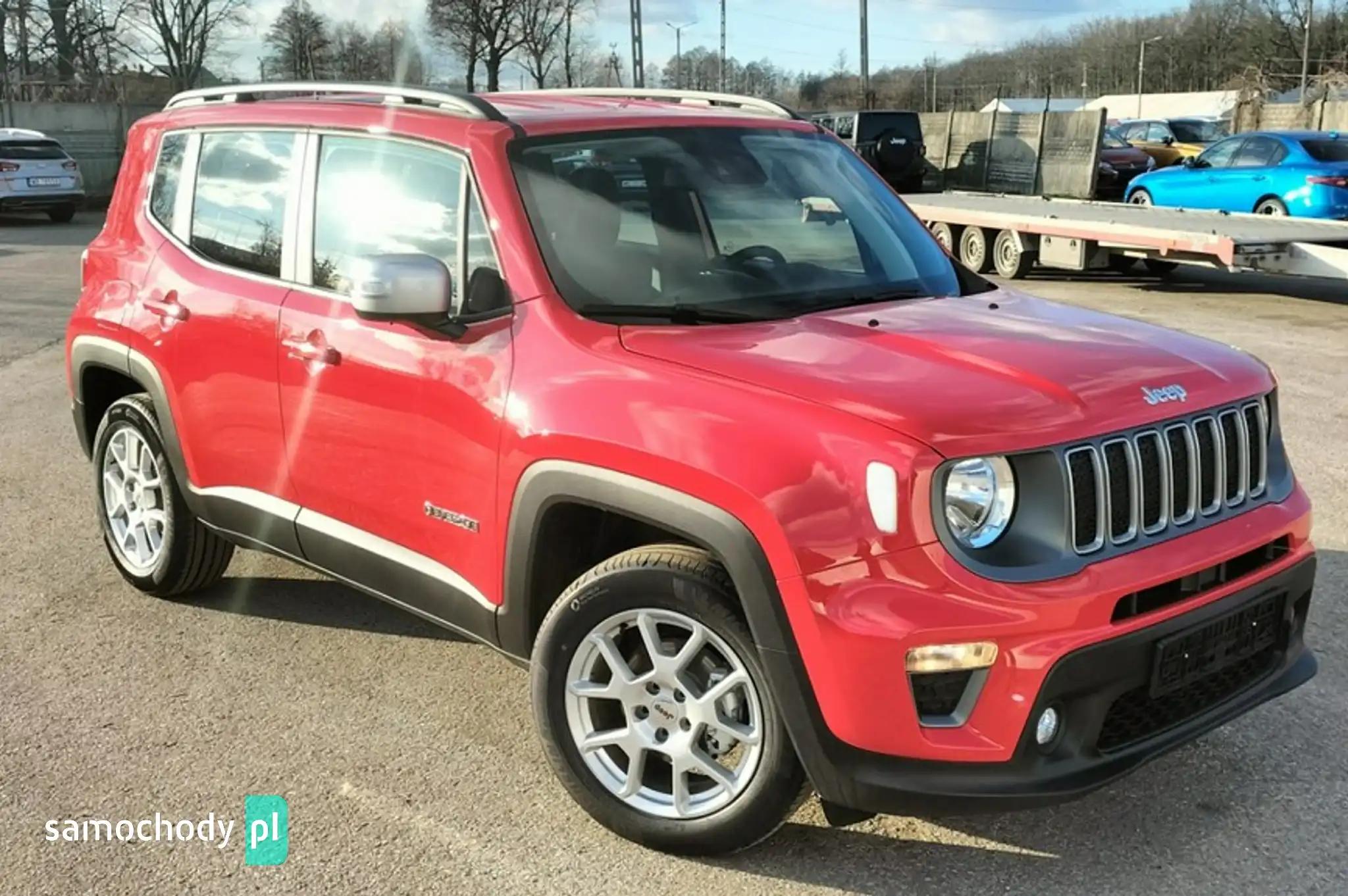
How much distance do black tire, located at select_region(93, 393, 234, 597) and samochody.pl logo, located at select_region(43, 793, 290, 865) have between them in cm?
156

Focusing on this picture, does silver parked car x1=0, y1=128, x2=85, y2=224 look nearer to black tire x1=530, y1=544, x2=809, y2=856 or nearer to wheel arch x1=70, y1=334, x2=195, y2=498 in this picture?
wheel arch x1=70, y1=334, x2=195, y2=498

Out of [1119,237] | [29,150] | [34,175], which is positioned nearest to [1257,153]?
[1119,237]

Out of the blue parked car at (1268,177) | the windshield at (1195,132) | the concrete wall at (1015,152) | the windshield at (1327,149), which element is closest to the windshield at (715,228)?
the blue parked car at (1268,177)

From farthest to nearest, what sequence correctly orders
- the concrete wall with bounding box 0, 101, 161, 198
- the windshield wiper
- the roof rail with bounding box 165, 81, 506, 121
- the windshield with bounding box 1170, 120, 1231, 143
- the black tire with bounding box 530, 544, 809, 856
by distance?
the windshield with bounding box 1170, 120, 1231, 143 < the concrete wall with bounding box 0, 101, 161, 198 < the roof rail with bounding box 165, 81, 506, 121 < the windshield wiper < the black tire with bounding box 530, 544, 809, 856

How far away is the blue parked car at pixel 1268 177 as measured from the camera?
16.1 metres

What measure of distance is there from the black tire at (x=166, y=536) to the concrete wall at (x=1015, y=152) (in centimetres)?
2001

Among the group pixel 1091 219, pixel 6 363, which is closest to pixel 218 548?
pixel 6 363

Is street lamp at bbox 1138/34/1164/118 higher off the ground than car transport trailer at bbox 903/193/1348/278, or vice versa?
street lamp at bbox 1138/34/1164/118

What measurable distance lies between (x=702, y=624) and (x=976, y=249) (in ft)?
45.9

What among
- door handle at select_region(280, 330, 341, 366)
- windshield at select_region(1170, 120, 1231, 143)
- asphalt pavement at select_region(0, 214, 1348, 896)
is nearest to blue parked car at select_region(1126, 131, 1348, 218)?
asphalt pavement at select_region(0, 214, 1348, 896)

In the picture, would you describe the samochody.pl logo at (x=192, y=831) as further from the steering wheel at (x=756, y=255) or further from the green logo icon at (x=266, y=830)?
the steering wheel at (x=756, y=255)

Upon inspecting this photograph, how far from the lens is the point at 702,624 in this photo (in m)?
3.07

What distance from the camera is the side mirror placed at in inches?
134

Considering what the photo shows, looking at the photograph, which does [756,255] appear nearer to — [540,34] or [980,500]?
[980,500]
